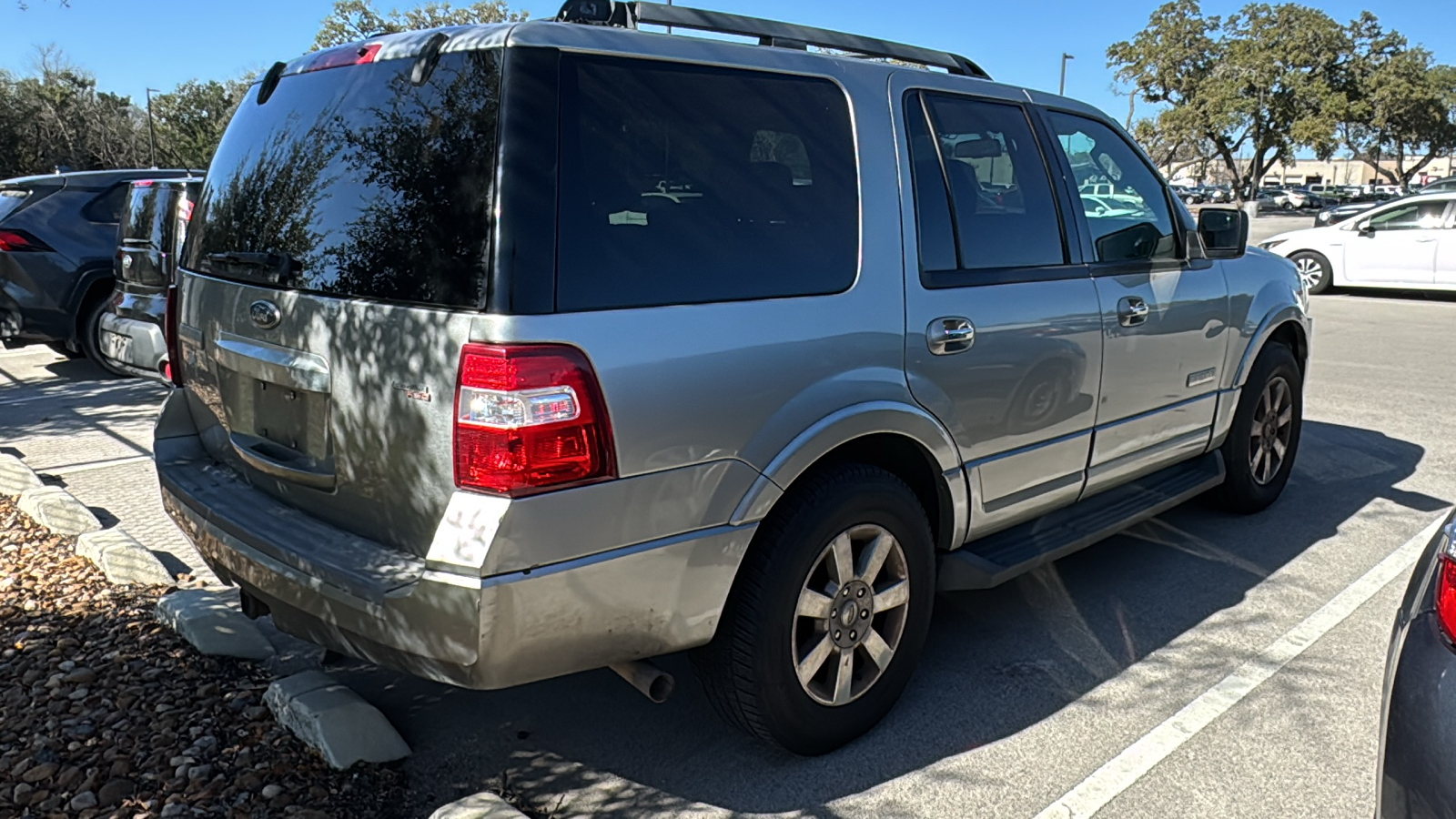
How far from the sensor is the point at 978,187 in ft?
11.9

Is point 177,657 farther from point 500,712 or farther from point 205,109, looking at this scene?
point 205,109

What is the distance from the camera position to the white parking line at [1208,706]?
2984mm

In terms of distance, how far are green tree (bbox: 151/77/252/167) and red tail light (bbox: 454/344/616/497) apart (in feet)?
184

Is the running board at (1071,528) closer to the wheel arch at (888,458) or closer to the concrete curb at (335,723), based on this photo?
the wheel arch at (888,458)

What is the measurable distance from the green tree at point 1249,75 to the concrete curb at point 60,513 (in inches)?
2084

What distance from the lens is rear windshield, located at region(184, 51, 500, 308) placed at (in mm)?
2494

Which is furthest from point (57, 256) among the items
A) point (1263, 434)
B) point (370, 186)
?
point (1263, 434)

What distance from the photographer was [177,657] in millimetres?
3600

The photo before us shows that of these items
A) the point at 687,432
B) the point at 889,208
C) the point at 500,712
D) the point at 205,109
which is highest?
the point at 205,109

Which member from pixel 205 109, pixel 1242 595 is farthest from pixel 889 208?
pixel 205 109

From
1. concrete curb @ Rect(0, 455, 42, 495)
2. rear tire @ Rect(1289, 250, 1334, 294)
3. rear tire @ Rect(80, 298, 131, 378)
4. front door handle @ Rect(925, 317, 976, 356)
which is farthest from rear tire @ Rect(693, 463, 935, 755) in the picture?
rear tire @ Rect(1289, 250, 1334, 294)

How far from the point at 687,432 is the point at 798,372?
0.41 meters

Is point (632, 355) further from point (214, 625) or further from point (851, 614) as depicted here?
point (214, 625)

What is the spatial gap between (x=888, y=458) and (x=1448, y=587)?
1.55 metres
